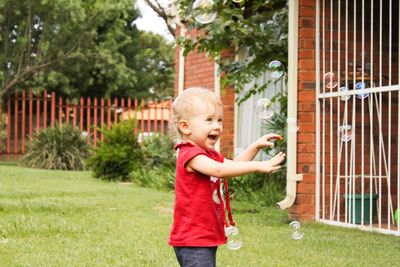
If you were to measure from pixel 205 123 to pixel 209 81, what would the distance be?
10.1 metres

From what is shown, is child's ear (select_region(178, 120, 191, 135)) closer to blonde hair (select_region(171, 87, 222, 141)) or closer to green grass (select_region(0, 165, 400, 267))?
blonde hair (select_region(171, 87, 222, 141))

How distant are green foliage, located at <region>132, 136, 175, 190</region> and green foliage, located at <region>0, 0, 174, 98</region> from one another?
920 cm

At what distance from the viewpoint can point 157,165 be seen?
14.8 meters

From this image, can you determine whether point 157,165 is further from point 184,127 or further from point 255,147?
point 184,127

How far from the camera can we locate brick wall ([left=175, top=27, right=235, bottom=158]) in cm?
1262

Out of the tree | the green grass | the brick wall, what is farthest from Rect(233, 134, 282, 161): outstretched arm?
the tree

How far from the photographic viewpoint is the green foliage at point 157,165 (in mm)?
12494

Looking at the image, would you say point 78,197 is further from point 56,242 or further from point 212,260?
point 212,260

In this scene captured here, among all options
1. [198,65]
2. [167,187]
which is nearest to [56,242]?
[167,187]

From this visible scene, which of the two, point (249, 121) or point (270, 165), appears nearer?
point (270, 165)

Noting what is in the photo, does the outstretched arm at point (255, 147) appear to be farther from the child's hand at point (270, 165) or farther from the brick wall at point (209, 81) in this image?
the brick wall at point (209, 81)

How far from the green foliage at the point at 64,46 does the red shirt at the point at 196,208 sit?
19949mm

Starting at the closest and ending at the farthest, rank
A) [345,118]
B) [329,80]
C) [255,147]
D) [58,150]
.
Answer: [255,147] → [329,80] → [345,118] → [58,150]

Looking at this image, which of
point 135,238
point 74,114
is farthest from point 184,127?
point 74,114
